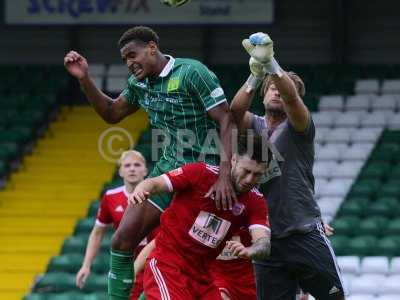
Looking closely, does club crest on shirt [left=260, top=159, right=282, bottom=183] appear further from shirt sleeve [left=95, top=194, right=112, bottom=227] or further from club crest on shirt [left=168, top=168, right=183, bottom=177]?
shirt sleeve [left=95, top=194, right=112, bottom=227]

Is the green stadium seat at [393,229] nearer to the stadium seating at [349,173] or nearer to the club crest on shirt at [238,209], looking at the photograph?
the stadium seating at [349,173]

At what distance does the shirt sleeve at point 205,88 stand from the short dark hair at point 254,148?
1.21 feet

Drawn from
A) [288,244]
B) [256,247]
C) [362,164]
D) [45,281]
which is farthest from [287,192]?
[362,164]

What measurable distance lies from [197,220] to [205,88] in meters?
0.77

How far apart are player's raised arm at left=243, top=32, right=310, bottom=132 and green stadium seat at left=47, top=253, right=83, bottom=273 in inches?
238

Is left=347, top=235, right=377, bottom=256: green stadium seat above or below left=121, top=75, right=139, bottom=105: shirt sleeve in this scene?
below

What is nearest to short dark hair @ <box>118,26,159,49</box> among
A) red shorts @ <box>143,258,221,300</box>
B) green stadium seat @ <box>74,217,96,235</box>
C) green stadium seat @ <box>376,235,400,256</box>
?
red shorts @ <box>143,258,221,300</box>

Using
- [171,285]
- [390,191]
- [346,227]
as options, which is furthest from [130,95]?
[390,191]

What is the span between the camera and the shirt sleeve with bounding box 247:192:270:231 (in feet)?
22.8

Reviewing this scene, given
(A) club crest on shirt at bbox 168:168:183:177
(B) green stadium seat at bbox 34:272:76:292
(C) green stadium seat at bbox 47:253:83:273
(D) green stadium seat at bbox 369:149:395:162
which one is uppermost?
(A) club crest on shirt at bbox 168:168:183:177

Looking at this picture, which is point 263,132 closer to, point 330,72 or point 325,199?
point 325,199

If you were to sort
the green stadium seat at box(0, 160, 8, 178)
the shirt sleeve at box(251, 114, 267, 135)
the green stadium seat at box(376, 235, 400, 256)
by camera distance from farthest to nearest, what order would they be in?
the green stadium seat at box(0, 160, 8, 178) < the green stadium seat at box(376, 235, 400, 256) < the shirt sleeve at box(251, 114, 267, 135)

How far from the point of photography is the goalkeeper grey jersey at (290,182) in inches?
→ 290

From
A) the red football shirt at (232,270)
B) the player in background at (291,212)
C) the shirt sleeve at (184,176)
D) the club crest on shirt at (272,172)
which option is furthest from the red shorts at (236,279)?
the shirt sleeve at (184,176)
